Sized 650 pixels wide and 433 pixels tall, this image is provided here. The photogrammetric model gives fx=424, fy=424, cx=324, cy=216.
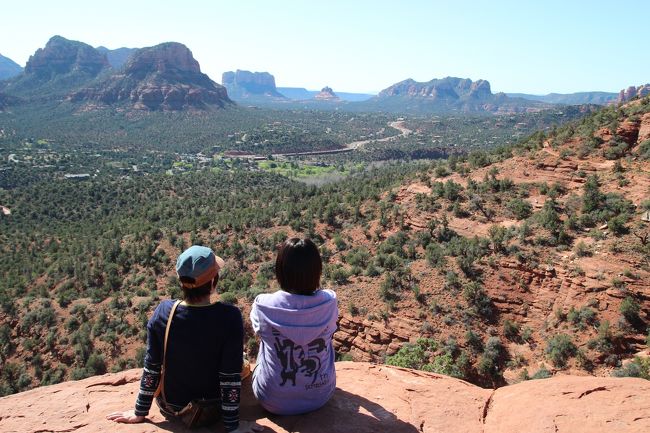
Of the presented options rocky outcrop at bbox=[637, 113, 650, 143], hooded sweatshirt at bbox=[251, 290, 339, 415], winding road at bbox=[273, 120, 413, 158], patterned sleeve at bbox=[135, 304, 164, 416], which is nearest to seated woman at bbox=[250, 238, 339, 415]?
hooded sweatshirt at bbox=[251, 290, 339, 415]

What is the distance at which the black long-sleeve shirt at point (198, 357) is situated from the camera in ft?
12.2

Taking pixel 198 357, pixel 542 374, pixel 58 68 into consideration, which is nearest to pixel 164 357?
pixel 198 357

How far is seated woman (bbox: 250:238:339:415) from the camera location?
386 centimetres

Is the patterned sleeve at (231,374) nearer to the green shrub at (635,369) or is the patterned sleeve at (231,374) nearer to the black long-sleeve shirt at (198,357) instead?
the black long-sleeve shirt at (198,357)

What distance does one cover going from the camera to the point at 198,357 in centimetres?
382

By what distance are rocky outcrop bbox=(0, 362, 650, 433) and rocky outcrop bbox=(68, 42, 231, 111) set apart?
151 m

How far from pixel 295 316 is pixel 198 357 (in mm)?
943

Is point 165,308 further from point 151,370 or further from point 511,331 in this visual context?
point 511,331

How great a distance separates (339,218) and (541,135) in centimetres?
1442

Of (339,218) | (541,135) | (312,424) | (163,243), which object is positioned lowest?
(163,243)

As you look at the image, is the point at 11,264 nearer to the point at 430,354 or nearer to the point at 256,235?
the point at 256,235

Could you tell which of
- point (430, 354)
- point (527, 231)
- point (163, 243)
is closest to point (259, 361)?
point (430, 354)

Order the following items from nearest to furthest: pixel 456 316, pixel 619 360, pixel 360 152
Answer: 1. pixel 619 360
2. pixel 456 316
3. pixel 360 152

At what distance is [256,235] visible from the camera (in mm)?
26828
